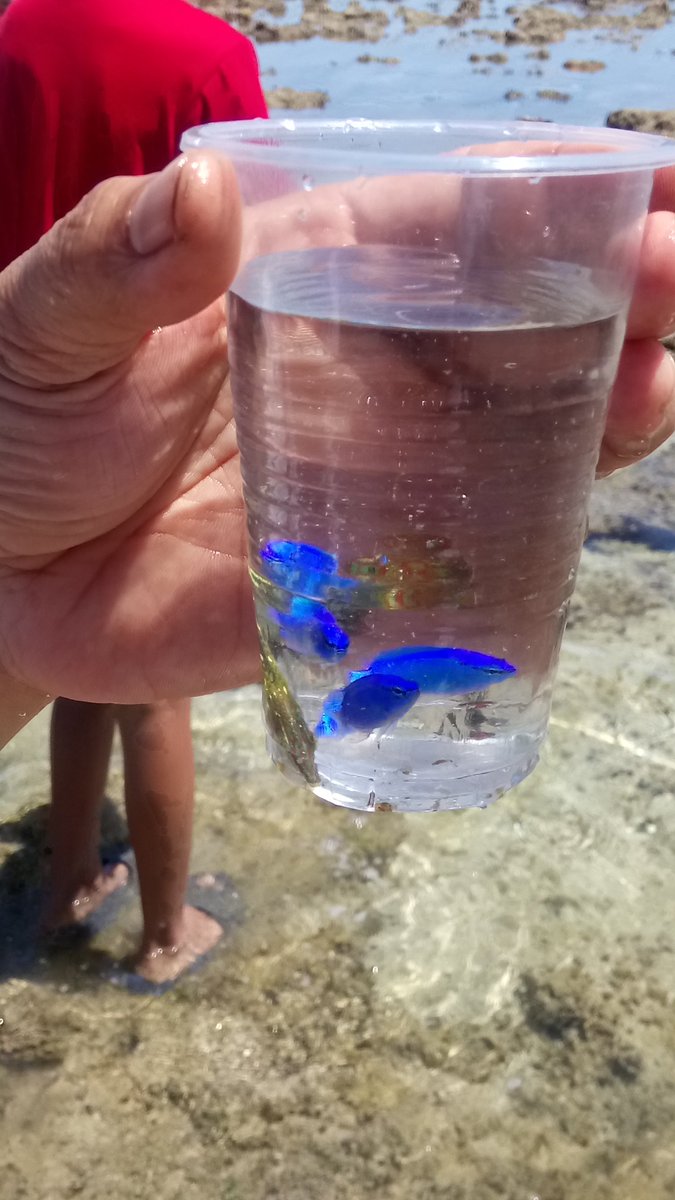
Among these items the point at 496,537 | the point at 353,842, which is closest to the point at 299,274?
the point at 496,537

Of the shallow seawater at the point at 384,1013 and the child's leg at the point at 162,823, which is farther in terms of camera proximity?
the child's leg at the point at 162,823

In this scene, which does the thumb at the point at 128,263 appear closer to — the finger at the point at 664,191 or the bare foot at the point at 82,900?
the finger at the point at 664,191

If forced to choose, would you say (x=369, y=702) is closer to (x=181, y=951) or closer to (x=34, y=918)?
(x=181, y=951)

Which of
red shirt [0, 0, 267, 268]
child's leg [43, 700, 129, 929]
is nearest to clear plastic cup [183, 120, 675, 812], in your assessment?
red shirt [0, 0, 267, 268]

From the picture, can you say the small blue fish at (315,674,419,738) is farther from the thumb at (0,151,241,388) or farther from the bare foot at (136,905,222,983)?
the bare foot at (136,905,222,983)

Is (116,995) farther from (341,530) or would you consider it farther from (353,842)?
(341,530)

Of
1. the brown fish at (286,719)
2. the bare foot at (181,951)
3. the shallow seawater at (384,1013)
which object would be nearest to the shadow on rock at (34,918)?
the shallow seawater at (384,1013)
